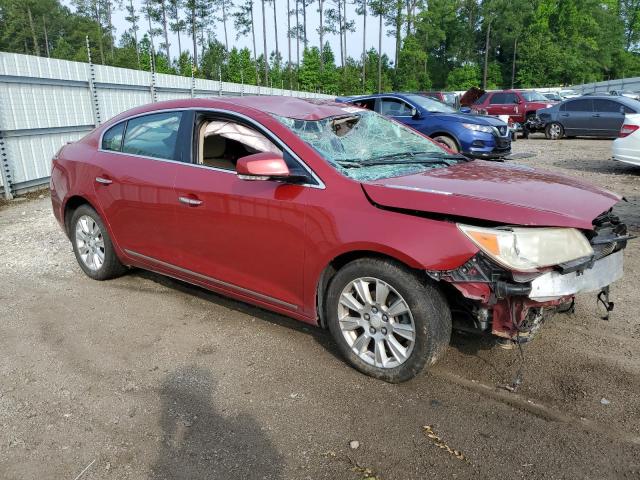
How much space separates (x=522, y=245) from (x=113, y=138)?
3.61 metres

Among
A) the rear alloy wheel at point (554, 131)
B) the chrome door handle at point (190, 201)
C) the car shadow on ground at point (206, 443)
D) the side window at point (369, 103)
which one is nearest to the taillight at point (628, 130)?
the side window at point (369, 103)

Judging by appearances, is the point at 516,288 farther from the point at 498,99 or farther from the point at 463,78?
the point at 463,78

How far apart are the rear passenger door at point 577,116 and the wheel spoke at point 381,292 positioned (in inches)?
665

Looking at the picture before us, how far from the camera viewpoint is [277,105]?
3826mm

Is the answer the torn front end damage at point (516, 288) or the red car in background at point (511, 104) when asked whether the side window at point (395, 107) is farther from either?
the red car in background at point (511, 104)

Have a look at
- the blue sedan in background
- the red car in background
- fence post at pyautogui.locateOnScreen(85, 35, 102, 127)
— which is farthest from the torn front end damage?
the red car in background

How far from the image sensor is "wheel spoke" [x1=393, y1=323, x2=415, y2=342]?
9.60ft

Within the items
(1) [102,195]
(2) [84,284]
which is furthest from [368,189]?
(2) [84,284]

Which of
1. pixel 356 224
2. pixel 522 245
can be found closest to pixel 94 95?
pixel 356 224

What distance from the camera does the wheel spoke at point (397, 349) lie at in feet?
9.82

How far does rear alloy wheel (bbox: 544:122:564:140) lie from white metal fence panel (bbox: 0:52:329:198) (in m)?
13.9

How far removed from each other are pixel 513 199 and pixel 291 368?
5.59 feet

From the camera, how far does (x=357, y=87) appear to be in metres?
57.8

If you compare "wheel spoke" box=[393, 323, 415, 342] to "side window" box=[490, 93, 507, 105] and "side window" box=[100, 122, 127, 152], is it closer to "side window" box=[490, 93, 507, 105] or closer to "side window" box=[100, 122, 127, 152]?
"side window" box=[100, 122, 127, 152]
